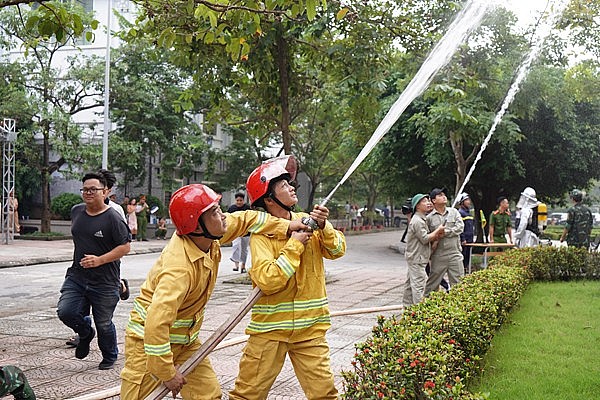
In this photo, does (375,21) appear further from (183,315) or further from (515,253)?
(183,315)

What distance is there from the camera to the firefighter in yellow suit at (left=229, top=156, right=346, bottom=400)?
3.99 metres

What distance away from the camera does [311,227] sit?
13.3ft

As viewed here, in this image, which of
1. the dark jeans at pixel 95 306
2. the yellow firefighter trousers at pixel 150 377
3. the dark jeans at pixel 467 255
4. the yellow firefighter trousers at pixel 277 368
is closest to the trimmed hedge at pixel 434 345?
the yellow firefighter trousers at pixel 277 368

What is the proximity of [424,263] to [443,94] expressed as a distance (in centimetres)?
360

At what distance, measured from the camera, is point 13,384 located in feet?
11.8

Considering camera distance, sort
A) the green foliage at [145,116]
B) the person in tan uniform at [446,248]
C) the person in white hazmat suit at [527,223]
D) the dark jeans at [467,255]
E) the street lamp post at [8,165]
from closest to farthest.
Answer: the person in tan uniform at [446,248], the dark jeans at [467,255], the person in white hazmat suit at [527,223], the street lamp post at [8,165], the green foliage at [145,116]

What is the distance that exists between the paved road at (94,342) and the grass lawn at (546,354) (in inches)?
53.3

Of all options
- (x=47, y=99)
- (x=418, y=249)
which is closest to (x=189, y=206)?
(x=418, y=249)

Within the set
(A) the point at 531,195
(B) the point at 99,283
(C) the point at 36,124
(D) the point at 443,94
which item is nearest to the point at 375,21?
(D) the point at 443,94

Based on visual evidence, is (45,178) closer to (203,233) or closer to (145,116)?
(145,116)

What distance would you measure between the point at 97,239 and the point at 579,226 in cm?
1061

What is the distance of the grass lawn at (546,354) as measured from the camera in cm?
525

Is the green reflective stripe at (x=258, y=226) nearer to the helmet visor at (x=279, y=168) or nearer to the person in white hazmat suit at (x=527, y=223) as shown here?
the helmet visor at (x=279, y=168)

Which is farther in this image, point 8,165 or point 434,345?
point 8,165
